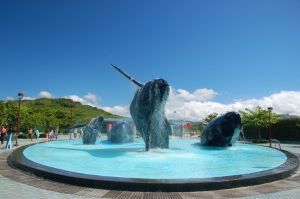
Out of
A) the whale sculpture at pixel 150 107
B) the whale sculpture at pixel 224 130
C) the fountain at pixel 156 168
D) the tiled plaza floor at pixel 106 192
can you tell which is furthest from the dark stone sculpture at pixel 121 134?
the tiled plaza floor at pixel 106 192

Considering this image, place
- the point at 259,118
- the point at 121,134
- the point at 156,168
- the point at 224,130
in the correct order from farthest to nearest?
1. the point at 259,118
2. the point at 121,134
3. the point at 224,130
4. the point at 156,168

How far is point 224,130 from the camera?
18969mm

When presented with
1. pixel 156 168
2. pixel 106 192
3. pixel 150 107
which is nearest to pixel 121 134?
pixel 150 107

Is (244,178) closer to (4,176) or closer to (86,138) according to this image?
(4,176)

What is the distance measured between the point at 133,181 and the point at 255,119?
30123 mm

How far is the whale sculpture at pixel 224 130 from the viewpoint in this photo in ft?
61.0

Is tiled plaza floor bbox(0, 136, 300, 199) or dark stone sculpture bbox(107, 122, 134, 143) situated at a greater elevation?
dark stone sculpture bbox(107, 122, 134, 143)

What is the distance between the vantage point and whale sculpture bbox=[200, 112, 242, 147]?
18594 mm

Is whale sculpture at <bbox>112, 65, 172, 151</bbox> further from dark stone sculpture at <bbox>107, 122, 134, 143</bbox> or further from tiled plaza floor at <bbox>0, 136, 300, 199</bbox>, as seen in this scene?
dark stone sculpture at <bbox>107, 122, 134, 143</bbox>

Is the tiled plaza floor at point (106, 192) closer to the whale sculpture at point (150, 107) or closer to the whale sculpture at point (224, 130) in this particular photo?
the whale sculpture at point (150, 107)

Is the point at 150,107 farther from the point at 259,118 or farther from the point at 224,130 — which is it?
the point at 259,118

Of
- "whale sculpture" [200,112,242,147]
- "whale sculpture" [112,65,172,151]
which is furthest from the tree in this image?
"whale sculpture" [112,65,172,151]

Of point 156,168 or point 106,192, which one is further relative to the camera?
point 156,168

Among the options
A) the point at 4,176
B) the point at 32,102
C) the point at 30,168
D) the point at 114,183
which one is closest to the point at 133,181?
the point at 114,183
